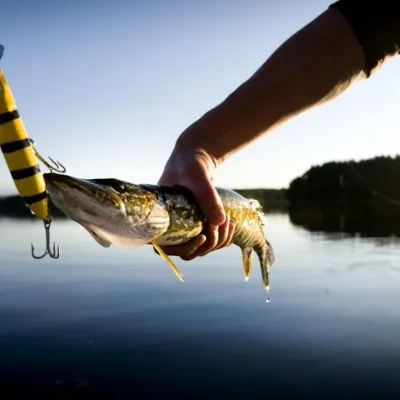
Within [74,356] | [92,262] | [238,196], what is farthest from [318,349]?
[92,262]

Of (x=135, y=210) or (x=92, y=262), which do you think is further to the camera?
(x=92, y=262)

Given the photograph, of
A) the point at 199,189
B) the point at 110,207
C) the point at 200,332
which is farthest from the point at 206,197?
the point at 200,332

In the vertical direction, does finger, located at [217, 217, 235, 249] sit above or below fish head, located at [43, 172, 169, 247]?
below

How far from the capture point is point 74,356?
37000 millimetres

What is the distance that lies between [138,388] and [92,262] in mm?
44684

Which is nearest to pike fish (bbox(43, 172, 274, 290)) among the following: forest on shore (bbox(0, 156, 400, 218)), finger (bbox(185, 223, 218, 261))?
finger (bbox(185, 223, 218, 261))

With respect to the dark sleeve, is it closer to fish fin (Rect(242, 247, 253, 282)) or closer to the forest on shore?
fish fin (Rect(242, 247, 253, 282))

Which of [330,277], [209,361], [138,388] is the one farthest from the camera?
[330,277]

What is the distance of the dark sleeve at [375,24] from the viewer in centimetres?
384

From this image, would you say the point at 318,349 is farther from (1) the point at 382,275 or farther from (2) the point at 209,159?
(2) the point at 209,159

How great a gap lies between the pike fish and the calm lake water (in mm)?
28296

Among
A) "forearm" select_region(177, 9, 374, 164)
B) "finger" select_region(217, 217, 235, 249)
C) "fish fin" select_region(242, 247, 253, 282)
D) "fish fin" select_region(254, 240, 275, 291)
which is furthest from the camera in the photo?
"fish fin" select_region(254, 240, 275, 291)

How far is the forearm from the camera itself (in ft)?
13.1

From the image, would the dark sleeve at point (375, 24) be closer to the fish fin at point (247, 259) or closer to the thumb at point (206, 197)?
the thumb at point (206, 197)
